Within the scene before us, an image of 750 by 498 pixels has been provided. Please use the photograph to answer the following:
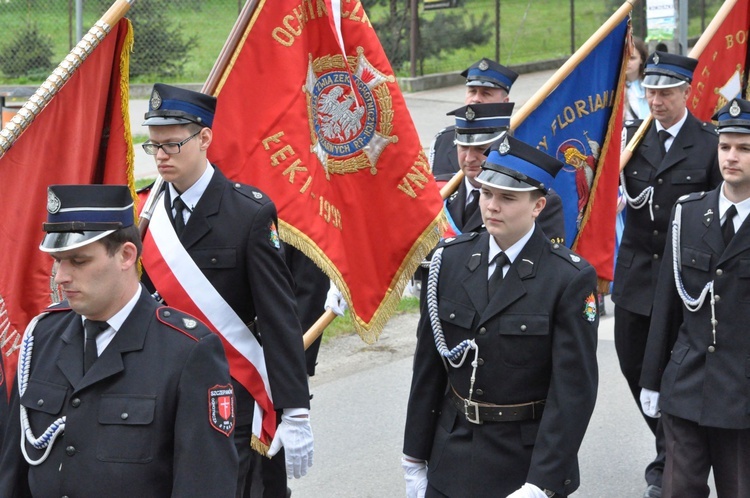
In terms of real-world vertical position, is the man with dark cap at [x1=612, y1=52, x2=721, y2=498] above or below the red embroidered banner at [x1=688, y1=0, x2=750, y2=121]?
below

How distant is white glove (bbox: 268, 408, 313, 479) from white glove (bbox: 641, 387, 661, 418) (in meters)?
1.65

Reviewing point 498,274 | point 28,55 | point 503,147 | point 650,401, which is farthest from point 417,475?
point 28,55

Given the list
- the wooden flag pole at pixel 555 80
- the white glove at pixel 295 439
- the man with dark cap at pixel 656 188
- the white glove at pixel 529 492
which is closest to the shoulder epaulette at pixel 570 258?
the white glove at pixel 529 492

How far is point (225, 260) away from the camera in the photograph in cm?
474

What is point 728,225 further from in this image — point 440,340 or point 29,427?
point 29,427

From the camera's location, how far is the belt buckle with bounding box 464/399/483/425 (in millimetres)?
4262

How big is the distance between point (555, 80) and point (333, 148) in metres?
1.46

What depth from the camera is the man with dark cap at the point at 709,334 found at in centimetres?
514

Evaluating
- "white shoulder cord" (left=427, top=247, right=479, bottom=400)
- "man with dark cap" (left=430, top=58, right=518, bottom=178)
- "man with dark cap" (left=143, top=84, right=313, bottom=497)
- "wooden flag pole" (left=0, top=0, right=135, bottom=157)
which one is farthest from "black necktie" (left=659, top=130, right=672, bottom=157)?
"wooden flag pole" (left=0, top=0, right=135, bottom=157)

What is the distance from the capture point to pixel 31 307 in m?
4.64

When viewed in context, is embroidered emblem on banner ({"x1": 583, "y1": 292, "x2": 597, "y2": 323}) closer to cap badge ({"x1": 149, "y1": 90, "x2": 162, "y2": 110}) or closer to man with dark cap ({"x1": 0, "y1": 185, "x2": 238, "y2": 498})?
man with dark cap ({"x1": 0, "y1": 185, "x2": 238, "y2": 498})

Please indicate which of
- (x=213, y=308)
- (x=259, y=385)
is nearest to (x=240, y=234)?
(x=213, y=308)

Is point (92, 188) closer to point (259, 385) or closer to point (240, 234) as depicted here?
point (240, 234)

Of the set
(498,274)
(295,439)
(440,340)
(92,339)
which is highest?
(92,339)
